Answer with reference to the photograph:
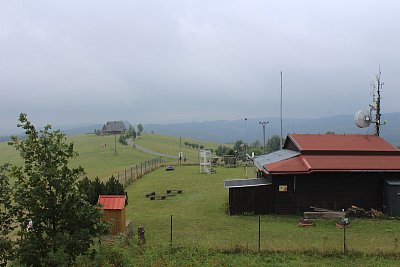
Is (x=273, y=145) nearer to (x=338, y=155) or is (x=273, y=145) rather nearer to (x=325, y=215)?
(x=338, y=155)

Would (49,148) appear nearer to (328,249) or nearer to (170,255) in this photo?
(170,255)

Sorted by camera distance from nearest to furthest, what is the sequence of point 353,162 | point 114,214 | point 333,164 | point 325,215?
point 114,214 < point 325,215 < point 333,164 < point 353,162

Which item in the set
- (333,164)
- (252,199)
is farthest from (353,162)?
(252,199)

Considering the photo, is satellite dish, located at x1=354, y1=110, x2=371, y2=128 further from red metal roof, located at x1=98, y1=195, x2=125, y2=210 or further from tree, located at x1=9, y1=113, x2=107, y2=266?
tree, located at x1=9, y1=113, x2=107, y2=266

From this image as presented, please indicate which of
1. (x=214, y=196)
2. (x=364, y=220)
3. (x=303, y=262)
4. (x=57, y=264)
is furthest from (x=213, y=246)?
(x=214, y=196)

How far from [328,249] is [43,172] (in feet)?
37.1

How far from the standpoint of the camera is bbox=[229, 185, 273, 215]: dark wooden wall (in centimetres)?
2327

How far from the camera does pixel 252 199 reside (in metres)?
23.4

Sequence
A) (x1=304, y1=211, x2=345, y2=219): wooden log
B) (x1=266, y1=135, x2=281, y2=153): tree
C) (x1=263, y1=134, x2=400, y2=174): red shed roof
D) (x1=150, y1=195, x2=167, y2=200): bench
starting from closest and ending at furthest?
(x1=304, y1=211, x2=345, y2=219): wooden log, (x1=263, y1=134, x2=400, y2=174): red shed roof, (x1=150, y1=195, x2=167, y2=200): bench, (x1=266, y1=135, x2=281, y2=153): tree

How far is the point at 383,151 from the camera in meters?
24.9

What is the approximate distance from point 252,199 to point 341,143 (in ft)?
25.3

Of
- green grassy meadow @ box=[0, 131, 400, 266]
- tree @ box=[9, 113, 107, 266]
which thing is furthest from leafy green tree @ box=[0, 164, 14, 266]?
green grassy meadow @ box=[0, 131, 400, 266]

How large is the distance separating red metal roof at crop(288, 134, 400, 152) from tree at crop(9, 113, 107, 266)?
705 inches

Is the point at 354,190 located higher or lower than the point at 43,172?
lower
